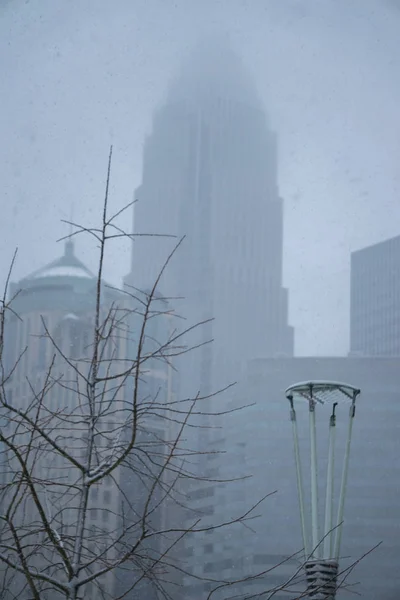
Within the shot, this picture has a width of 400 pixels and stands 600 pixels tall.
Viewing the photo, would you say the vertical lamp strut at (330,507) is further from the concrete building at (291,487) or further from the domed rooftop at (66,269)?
the domed rooftop at (66,269)

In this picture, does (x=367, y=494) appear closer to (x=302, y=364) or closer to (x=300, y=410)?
(x=300, y=410)

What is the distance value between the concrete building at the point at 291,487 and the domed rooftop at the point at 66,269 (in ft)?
119

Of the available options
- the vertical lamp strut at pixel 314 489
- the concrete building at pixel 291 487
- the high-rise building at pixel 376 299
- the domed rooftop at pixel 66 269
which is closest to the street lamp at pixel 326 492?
the vertical lamp strut at pixel 314 489

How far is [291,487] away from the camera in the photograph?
112m

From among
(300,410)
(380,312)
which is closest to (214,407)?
(380,312)

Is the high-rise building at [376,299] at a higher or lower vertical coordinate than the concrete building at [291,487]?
Result: higher

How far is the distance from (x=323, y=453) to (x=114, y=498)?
2419cm

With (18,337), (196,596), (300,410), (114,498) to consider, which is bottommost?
(196,596)

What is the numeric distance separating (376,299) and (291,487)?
190 ft

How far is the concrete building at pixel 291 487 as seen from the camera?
344 feet

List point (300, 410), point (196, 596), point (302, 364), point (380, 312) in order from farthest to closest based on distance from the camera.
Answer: point (380, 312)
point (302, 364)
point (300, 410)
point (196, 596)

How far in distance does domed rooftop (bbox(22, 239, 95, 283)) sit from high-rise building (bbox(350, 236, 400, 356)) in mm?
43432

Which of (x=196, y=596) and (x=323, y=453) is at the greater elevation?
(x=323, y=453)

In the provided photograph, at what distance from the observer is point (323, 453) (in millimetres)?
108500
